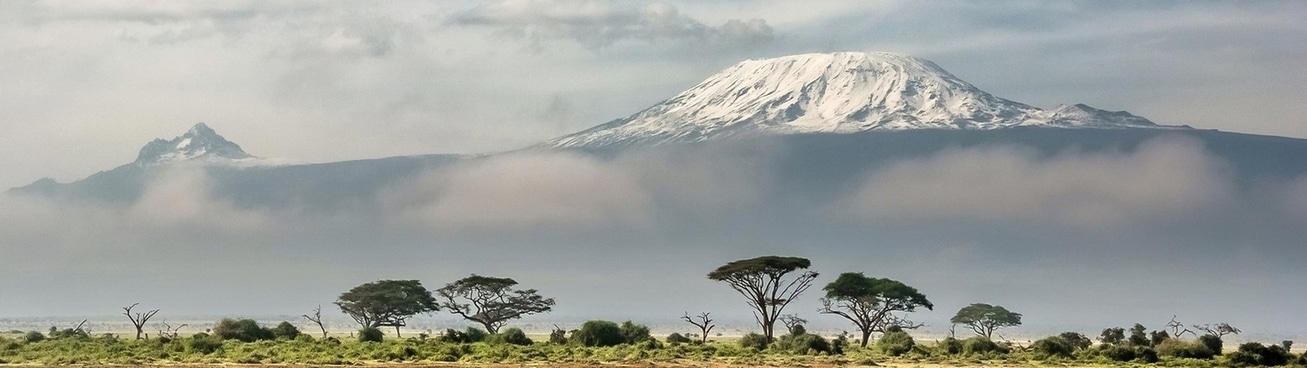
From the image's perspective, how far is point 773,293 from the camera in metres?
102

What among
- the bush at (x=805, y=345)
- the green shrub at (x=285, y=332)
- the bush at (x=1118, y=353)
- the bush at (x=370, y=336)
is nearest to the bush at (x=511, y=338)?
the bush at (x=370, y=336)

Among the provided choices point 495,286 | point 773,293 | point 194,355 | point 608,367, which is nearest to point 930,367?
point 608,367

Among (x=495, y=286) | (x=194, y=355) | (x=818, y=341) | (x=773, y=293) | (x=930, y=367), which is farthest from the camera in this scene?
(x=495, y=286)

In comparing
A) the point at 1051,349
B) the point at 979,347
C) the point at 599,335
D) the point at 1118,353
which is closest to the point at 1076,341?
the point at 979,347

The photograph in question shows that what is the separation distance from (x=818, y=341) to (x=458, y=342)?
61.3 ft

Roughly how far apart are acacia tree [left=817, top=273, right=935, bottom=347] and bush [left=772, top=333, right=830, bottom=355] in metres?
20.4

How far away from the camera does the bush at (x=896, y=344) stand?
76500mm

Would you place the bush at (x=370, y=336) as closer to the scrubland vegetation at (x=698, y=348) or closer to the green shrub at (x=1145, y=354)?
the scrubland vegetation at (x=698, y=348)

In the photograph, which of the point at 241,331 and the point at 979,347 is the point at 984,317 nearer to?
the point at 979,347

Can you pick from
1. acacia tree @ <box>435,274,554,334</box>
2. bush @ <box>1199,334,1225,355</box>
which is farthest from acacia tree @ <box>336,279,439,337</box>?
bush @ <box>1199,334,1225,355</box>

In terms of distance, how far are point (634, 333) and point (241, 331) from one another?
73.2 feet

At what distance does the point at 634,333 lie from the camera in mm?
88000

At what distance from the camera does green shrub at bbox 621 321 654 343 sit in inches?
3381

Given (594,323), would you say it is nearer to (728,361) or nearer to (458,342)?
(458,342)
